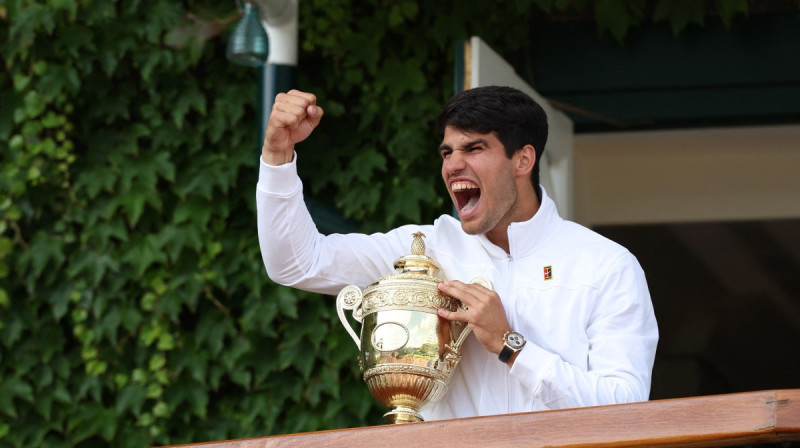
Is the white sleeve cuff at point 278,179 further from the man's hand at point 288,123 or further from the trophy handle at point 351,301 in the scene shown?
the trophy handle at point 351,301

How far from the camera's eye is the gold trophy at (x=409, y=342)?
292 cm

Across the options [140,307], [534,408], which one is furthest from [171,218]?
[534,408]

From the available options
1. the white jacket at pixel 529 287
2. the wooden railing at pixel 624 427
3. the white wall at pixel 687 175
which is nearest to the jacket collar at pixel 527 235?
the white jacket at pixel 529 287

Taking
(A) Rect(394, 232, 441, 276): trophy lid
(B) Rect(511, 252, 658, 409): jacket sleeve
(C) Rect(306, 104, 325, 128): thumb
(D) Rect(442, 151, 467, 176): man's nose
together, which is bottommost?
(B) Rect(511, 252, 658, 409): jacket sleeve

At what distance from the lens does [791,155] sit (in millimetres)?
5066

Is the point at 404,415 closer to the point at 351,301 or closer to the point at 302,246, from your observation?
the point at 351,301

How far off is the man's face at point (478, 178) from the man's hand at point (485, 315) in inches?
9.4

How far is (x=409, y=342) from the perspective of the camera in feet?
9.61

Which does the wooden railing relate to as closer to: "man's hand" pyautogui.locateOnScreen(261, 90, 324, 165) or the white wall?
"man's hand" pyautogui.locateOnScreen(261, 90, 324, 165)

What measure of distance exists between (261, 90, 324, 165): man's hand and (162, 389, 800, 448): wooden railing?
2.17 feet

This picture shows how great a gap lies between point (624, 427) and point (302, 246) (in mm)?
924

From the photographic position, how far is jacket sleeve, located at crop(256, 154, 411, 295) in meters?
3.07

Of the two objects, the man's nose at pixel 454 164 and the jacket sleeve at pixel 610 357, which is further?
the man's nose at pixel 454 164

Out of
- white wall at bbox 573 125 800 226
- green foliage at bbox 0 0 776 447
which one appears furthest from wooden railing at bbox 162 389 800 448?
white wall at bbox 573 125 800 226
